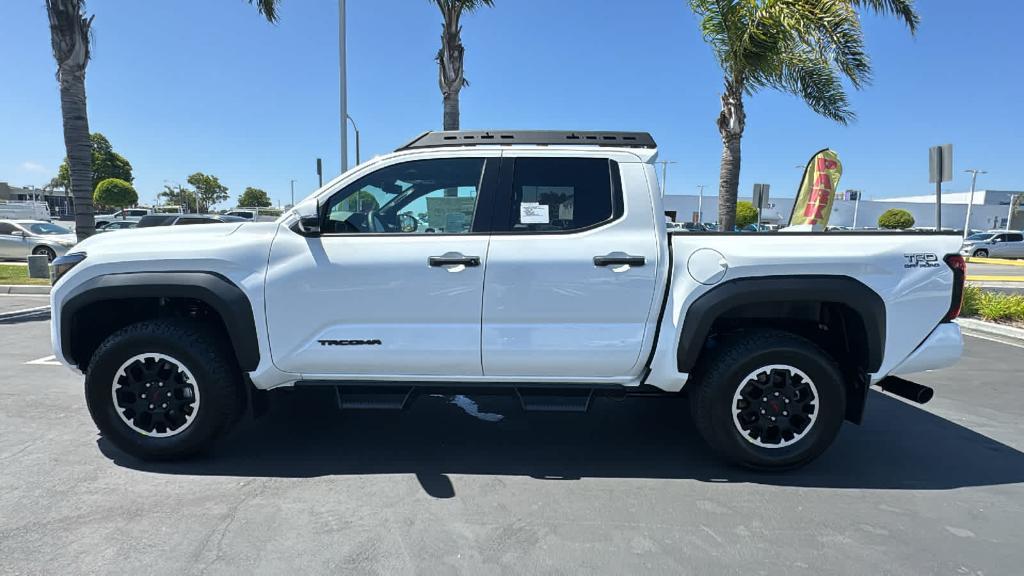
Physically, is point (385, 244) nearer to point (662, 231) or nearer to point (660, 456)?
point (662, 231)

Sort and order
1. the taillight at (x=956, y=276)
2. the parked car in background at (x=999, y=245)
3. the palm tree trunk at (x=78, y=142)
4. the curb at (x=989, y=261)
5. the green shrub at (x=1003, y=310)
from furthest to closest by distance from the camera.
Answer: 1. the parked car in background at (x=999, y=245)
2. the curb at (x=989, y=261)
3. the palm tree trunk at (x=78, y=142)
4. the green shrub at (x=1003, y=310)
5. the taillight at (x=956, y=276)

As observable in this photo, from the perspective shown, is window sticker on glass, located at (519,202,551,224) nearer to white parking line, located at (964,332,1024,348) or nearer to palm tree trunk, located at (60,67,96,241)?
white parking line, located at (964,332,1024,348)

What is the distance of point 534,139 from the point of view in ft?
11.8

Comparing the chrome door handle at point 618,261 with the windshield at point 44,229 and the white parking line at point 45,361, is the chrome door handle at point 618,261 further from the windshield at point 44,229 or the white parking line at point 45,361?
the windshield at point 44,229

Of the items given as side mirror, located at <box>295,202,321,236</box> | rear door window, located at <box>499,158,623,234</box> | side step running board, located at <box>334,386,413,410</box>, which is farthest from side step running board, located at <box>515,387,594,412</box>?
side mirror, located at <box>295,202,321,236</box>

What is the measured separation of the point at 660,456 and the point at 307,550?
89.1 inches

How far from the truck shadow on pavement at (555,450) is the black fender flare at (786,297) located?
92 cm

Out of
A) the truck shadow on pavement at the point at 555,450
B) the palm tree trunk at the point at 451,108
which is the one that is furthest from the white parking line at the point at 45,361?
the palm tree trunk at the point at 451,108

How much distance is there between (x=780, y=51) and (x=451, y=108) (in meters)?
6.06

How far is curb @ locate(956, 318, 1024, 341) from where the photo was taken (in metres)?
7.53

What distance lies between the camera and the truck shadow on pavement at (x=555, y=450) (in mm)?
3412

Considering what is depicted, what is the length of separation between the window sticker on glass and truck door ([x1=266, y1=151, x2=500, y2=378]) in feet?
0.75

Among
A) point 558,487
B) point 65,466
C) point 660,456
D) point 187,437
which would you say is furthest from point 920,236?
point 65,466

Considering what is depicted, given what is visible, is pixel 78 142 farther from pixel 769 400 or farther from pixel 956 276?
pixel 956 276
